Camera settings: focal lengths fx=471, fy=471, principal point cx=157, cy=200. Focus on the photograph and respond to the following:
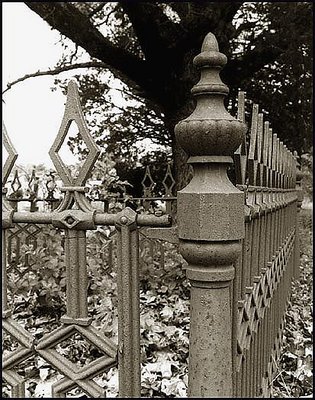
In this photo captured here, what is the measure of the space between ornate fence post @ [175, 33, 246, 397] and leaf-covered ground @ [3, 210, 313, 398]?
4.24ft

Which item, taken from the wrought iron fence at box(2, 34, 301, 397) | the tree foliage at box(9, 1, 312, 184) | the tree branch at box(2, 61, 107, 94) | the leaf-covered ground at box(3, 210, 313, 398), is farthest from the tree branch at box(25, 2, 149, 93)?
the wrought iron fence at box(2, 34, 301, 397)

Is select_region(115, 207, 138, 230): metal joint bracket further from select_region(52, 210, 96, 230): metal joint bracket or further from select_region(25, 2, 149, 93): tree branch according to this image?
select_region(25, 2, 149, 93): tree branch

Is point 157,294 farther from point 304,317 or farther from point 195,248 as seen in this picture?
point 195,248

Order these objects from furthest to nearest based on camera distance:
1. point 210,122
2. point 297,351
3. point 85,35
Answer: point 85,35 < point 297,351 < point 210,122

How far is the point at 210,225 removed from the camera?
1145 millimetres

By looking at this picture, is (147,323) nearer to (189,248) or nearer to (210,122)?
(189,248)

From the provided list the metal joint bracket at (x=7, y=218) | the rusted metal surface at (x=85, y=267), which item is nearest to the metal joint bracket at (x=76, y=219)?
the rusted metal surface at (x=85, y=267)

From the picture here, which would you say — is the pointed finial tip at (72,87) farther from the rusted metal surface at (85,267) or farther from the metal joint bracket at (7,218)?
the metal joint bracket at (7,218)

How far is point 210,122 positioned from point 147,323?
203 cm

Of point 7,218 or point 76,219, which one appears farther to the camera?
point 7,218

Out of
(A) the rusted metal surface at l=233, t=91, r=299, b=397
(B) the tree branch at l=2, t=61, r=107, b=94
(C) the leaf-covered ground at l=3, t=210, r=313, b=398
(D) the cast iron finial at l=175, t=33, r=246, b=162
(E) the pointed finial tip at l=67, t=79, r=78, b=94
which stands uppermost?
(B) the tree branch at l=2, t=61, r=107, b=94

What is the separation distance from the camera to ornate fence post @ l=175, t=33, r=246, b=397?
115cm

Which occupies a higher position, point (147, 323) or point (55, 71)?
point (55, 71)

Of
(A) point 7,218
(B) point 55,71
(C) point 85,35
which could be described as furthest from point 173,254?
(B) point 55,71
